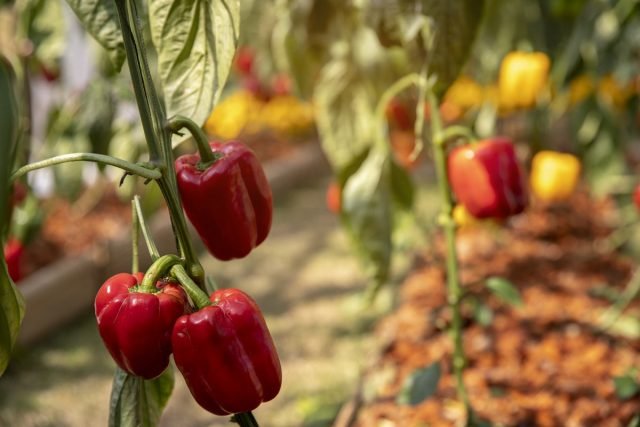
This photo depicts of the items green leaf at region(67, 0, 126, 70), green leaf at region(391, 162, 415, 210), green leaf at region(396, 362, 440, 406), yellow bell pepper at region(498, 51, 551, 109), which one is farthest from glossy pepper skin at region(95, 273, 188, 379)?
yellow bell pepper at region(498, 51, 551, 109)

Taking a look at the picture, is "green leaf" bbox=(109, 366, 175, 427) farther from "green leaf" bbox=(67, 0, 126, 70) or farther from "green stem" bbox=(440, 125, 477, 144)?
"green stem" bbox=(440, 125, 477, 144)

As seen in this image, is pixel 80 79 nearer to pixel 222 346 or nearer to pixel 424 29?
pixel 424 29

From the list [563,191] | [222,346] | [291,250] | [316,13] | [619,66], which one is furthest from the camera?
[291,250]

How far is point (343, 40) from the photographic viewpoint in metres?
1.49

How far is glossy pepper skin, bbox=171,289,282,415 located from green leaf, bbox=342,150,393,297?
1.84 ft

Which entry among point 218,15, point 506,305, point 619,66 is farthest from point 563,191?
point 218,15

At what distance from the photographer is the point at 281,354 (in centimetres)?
224

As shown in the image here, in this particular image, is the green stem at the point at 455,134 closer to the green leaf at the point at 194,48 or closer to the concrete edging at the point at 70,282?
the green leaf at the point at 194,48

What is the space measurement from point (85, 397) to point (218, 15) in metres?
1.50

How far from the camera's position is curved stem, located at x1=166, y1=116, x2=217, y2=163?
0.75 metres

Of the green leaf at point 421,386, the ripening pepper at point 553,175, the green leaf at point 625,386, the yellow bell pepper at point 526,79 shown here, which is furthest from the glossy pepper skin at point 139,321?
the ripening pepper at point 553,175

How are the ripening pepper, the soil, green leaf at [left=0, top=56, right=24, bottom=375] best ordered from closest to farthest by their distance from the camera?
1. green leaf at [left=0, top=56, right=24, bottom=375]
2. the soil
3. the ripening pepper

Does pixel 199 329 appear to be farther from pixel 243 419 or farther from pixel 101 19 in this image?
pixel 101 19

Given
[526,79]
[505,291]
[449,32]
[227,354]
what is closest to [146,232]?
[227,354]
